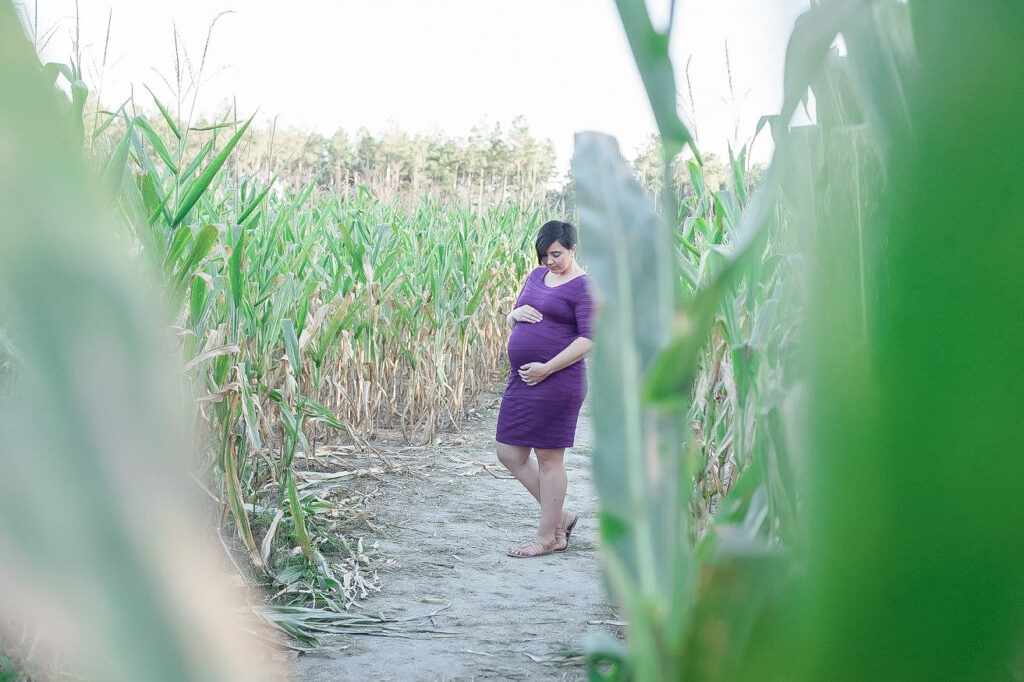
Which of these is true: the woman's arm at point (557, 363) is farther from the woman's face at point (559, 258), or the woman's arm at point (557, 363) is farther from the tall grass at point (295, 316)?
the tall grass at point (295, 316)

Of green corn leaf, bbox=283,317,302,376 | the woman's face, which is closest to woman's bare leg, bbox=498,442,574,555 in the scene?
the woman's face

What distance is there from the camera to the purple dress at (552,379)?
3.24 meters

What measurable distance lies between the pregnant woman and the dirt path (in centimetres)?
→ 21

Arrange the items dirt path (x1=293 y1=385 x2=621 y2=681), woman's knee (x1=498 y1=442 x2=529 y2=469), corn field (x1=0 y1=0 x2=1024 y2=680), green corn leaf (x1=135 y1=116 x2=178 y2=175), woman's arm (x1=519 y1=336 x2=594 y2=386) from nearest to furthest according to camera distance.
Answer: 1. corn field (x1=0 y1=0 x2=1024 y2=680)
2. green corn leaf (x1=135 y1=116 x2=178 y2=175)
3. dirt path (x1=293 y1=385 x2=621 y2=681)
4. woman's arm (x1=519 y1=336 x2=594 y2=386)
5. woman's knee (x1=498 y1=442 x2=529 y2=469)

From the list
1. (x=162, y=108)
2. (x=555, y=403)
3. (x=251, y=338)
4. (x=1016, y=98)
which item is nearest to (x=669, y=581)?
(x=1016, y=98)

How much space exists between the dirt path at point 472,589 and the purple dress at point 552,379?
1.53 feet

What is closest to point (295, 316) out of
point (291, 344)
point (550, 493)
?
point (291, 344)

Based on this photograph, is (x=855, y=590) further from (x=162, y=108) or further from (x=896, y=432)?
(x=162, y=108)

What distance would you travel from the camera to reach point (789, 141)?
20 centimetres

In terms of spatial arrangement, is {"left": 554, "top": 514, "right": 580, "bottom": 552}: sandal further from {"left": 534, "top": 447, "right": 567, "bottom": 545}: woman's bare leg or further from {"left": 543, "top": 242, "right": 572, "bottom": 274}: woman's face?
{"left": 543, "top": 242, "right": 572, "bottom": 274}: woman's face

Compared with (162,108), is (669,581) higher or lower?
lower

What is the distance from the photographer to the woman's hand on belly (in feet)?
10.5

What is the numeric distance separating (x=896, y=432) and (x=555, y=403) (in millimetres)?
3119

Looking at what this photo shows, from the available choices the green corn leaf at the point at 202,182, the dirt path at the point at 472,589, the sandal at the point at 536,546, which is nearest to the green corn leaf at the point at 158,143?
the green corn leaf at the point at 202,182
